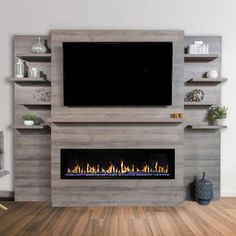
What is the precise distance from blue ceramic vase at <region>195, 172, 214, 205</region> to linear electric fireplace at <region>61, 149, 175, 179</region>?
37 centimetres

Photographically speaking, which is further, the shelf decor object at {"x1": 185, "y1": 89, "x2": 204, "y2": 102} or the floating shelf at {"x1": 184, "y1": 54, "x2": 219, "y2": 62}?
the shelf decor object at {"x1": 185, "y1": 89, "x2": 204, "y2": 102}

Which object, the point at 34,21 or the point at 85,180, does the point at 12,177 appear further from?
the point at 34,21

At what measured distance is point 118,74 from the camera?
4.49 meters

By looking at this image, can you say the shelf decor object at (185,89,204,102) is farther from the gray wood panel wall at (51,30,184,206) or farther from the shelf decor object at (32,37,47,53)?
the shelf decor object at (32,37,47,53)

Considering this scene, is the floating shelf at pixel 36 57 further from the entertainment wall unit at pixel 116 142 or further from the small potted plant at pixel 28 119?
the small potted plant at pixel 28 119

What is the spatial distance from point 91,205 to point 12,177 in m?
1.14

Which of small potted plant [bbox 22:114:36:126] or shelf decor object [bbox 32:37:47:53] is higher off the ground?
shelf decor object [bbox 32:37:47:53]

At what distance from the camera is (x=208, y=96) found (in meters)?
4.73

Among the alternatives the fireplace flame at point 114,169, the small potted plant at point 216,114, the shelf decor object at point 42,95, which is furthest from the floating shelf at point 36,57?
the small potted plant at point 216,114

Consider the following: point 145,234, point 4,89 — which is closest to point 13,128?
point 4,89

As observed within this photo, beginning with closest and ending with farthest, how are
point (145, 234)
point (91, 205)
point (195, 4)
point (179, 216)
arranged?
1. point (145, 234)
2. point (179, 216)
3. point (91, 205)
4. point (195, 4)

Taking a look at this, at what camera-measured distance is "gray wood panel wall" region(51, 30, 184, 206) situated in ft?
14.6

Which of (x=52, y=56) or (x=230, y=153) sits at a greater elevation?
(x=52, y=56)

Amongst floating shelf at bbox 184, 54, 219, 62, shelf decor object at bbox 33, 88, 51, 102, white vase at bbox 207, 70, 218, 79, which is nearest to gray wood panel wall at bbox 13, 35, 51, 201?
shelf decor object at bbox 33, 88, 51, 102
